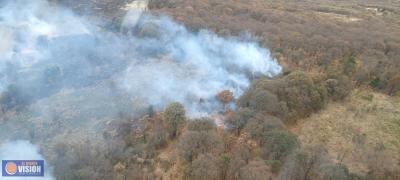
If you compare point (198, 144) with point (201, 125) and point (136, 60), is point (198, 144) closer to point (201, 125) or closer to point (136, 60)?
point (201, 125)

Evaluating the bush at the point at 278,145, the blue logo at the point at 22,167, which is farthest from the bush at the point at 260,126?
the blue logo at the point at 22,167

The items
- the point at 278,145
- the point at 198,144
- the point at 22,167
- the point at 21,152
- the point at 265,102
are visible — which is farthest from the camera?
the point at 265,102

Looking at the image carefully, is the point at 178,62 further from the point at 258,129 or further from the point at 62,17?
the point at 62,17

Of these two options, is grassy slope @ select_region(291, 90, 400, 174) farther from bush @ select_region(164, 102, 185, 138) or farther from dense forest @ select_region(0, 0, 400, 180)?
bush @ select_region(164, 102, 185, 138)

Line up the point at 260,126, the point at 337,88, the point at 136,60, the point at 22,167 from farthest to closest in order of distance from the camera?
the point at 136,60, the point at 337,88, the point at 260,126, the point at 22,167

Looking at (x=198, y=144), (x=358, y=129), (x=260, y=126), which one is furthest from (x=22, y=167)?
(x=358, y=129)

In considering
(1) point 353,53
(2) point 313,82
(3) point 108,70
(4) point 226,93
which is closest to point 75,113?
(3) point 108,70
